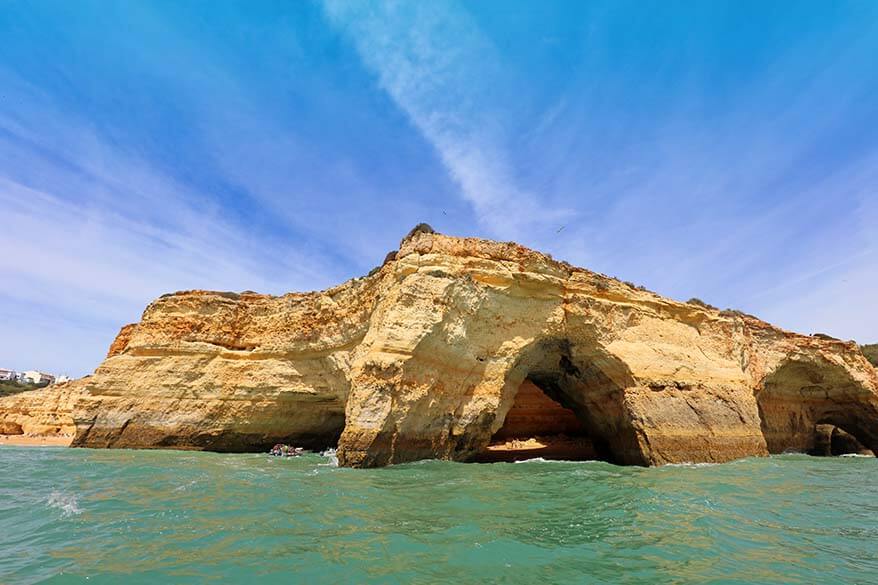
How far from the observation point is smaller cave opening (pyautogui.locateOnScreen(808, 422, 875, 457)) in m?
22.0

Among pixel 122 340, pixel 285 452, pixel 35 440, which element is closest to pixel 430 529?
pixel 285 452

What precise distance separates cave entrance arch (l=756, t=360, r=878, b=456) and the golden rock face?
86 millimetres

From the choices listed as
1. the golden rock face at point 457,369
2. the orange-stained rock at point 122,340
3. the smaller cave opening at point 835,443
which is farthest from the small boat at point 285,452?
the smaller cave opening at point 835,443

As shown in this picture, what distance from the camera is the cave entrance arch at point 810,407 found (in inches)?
755

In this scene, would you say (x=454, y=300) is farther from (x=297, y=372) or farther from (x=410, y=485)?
(x=297, y=372)

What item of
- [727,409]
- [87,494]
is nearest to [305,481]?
[87,494]

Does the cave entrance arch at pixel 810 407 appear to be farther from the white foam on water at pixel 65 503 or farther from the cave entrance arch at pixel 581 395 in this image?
the white foam on water at pixel 65 503

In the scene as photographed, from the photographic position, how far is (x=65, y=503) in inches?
266

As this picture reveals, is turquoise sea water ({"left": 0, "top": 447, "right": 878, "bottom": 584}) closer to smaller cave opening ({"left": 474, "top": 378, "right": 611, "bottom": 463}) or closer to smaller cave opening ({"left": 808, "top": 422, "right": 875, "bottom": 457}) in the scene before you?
smaller cave opening ({"left": 474, "top": 378, "right": 611, "bottom": 463})

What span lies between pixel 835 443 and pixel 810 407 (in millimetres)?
5013

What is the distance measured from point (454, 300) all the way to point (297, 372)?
24.9 ft

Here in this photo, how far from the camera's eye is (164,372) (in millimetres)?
17547

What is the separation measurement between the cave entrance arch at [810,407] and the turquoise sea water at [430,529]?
11347 mm

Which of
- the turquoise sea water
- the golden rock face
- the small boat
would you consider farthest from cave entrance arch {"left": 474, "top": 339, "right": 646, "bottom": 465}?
the small boat
